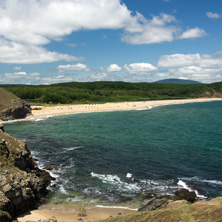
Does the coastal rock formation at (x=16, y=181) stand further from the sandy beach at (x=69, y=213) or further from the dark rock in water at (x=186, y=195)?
the dark rock in water at (x=186, y=195)

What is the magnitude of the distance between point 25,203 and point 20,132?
37091mm

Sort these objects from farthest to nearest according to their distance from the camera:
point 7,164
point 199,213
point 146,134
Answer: point 146,134 < point 7,164 < point 199,213

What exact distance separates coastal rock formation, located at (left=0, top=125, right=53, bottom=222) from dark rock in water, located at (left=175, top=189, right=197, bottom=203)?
13771mm

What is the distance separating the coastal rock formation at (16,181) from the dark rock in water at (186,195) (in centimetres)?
1377

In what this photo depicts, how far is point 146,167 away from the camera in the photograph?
2905cm

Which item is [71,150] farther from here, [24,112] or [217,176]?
[24,112]

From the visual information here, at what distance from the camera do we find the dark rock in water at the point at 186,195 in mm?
20703

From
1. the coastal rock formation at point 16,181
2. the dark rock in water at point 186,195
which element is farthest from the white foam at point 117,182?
the coastal rock formation at point 16,181

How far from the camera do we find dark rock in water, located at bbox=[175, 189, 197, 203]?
67.9 feet

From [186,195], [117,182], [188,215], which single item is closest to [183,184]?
[186,195]

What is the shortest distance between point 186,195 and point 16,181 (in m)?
16.0

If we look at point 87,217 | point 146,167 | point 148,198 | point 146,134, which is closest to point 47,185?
point 87,217

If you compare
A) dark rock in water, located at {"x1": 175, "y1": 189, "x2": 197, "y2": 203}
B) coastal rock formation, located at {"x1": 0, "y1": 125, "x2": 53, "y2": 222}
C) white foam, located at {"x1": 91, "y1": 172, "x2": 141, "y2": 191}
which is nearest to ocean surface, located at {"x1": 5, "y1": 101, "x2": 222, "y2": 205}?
white foam, located at {"x1": 91, "y1": 172, "x2": 141, "y2": 191}

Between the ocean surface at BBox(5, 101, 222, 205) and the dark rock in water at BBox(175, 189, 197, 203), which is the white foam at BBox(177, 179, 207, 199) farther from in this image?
the dark rock in water at BBox(175, 189, 197, 203)
